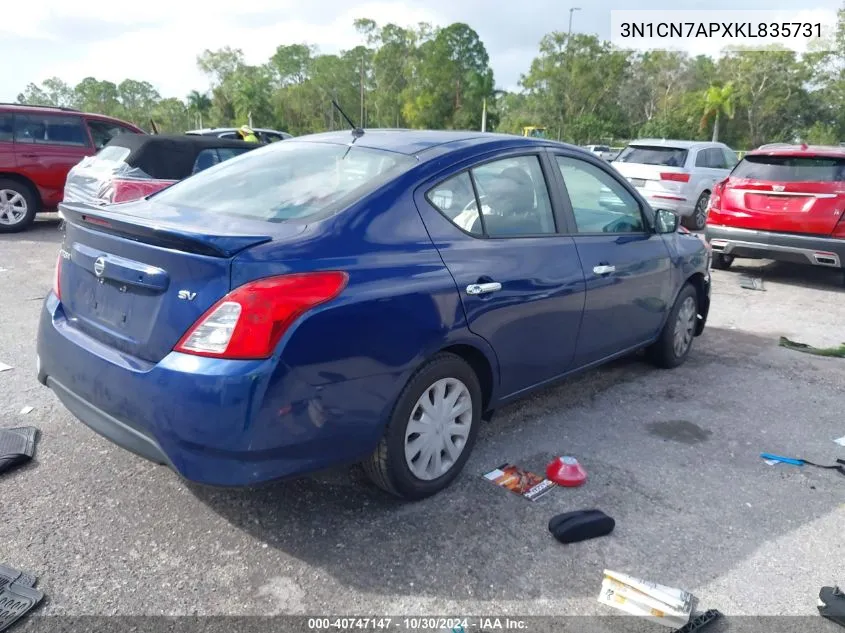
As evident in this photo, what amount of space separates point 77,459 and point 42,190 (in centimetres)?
865

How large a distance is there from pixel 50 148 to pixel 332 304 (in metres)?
10.00

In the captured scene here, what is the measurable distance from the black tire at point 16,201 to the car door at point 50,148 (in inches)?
6.8

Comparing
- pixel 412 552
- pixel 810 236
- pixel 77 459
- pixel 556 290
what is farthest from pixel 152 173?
pixel 810 236

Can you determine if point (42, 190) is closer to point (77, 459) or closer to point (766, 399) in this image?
point (77, 459)

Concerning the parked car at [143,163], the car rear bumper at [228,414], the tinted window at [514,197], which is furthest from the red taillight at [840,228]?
the car rear bumper at [228,414]

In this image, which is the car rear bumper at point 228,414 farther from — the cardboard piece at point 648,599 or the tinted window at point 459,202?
the cardboard piece at point 648,599

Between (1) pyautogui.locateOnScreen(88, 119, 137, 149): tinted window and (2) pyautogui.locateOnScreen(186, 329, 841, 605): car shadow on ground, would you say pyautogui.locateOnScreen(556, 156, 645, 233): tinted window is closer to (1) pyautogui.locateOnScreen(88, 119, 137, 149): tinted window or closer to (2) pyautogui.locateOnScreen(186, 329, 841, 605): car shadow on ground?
(2) pyautogui.locateOnScreen(186, 329, 841, 605): car shadow on ground

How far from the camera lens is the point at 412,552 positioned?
2.90m

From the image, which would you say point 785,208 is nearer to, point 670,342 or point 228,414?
point 670,342

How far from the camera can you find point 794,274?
9742mm

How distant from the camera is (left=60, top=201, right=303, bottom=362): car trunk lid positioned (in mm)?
2592

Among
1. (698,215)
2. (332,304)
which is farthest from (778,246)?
(332,304)

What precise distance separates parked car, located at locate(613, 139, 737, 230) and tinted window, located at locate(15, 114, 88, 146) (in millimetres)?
9161

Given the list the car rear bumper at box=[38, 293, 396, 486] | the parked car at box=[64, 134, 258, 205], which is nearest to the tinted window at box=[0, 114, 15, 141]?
the parked car at box=[64, 134, 258, 205]
